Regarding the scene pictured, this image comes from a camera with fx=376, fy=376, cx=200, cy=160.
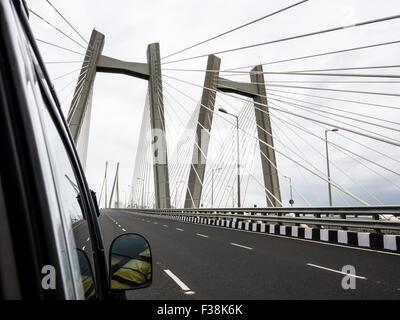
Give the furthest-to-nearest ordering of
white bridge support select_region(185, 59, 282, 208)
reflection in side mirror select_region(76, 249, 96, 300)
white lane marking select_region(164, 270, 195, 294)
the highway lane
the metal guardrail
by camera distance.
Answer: white bridge support select_region(185, 59, 282, 208) → the metal guardrail → white lane marking select_region(164, 270, 195, 294) → the highway lane → reflection in side mirror select_region(76, 249, 96, 300)

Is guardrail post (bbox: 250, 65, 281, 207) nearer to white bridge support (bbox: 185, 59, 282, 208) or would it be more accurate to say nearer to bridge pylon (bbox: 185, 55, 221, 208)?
white bridge support (bbox: 185, 59, 282, 208)

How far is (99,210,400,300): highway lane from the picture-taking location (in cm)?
524

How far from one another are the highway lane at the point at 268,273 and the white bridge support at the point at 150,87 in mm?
15025

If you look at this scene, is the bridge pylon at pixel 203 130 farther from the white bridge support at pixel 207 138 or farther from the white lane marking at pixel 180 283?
the white lane marking at pixel 180 283

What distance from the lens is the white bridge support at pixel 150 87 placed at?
22844 millimetres

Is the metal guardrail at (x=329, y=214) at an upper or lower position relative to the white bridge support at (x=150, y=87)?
lower

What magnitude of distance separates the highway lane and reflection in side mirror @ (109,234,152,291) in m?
3.01

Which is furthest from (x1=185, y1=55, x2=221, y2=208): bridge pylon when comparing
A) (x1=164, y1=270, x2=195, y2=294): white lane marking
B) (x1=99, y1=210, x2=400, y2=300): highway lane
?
(x1=164, y1=270, x2=195, y2=294): white lane marking

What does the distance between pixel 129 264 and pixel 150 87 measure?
24.7m

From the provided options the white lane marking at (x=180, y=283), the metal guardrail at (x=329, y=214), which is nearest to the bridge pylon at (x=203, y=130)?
the metal guardrail at (x=329, y=214)

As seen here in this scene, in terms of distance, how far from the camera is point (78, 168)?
2.37 metres

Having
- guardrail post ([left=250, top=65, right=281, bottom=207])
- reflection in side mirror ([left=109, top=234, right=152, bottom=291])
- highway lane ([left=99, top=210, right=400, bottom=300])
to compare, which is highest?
guardrail post ([left=250, top=65, right=281, bottom=207])

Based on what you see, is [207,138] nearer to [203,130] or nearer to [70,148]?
A: [203,130]

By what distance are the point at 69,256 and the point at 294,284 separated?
16.6ft
